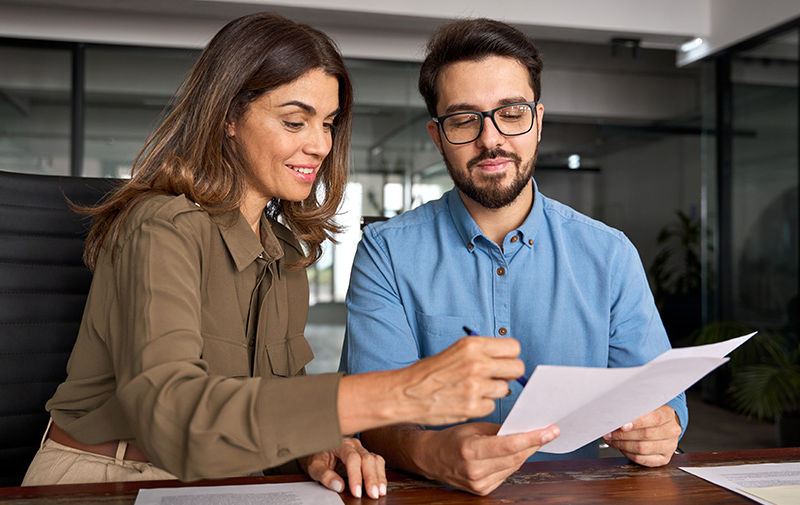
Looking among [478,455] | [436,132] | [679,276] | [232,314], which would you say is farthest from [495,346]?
[679,276]

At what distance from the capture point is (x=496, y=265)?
1553 millimetres

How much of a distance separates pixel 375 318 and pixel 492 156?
0.45 m

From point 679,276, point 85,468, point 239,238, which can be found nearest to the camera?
point 85,468

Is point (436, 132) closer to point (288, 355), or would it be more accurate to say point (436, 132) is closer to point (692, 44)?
point (288, 355)

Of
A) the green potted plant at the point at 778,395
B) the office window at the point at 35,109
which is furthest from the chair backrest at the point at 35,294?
the green potted plant at the point at 778,395

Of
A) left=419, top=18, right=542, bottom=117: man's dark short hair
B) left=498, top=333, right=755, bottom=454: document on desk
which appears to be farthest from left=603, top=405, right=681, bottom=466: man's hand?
left=419, top=18, right=542, bottom=117: man's dark short hair

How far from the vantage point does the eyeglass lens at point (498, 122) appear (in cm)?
154

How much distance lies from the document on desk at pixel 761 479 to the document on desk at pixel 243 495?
0.59 m

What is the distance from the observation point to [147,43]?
4.55m

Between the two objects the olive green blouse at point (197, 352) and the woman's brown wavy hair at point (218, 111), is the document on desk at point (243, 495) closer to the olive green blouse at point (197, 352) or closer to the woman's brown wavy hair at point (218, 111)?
the olive green blouse at point (197, 352)

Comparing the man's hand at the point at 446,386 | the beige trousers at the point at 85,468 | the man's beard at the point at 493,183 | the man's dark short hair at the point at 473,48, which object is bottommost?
the beige trousers at the point at 85,468

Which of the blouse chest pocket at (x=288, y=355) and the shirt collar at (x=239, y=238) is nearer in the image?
the shirt collar at (x=239, y=238)

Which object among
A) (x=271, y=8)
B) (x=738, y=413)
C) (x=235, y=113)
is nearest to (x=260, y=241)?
(x=235, y=113)

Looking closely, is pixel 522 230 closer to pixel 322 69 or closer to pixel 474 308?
pixel 474 308
